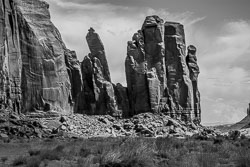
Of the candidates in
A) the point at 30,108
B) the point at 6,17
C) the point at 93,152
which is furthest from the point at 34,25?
the point at 93,152

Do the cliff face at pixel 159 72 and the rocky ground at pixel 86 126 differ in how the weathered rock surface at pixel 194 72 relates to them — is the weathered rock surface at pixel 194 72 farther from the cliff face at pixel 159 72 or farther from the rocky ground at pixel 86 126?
the rocky ground at pixel 86 126

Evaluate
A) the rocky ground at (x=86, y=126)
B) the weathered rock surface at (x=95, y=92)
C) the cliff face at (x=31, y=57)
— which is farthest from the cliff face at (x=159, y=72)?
the cliff face at (x=31, y=57)

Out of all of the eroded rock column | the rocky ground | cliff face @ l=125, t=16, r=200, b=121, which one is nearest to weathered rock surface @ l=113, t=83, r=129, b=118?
cliff face @ l=125, t=16, r=200, b=121

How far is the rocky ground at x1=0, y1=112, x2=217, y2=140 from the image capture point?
131 ft

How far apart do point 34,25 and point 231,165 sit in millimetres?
36942

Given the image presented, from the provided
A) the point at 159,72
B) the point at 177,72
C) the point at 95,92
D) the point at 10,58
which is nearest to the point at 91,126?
the point at 95,92

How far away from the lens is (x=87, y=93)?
63031mm

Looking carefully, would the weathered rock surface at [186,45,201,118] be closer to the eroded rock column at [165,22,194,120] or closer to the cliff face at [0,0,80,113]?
the eroded rock column at [165,22,194,120]

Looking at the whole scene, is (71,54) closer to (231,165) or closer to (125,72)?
(125,72)

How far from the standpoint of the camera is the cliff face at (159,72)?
6425cm

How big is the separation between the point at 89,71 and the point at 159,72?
11357 millimetres

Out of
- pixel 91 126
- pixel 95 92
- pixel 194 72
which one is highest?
pixel 194 72

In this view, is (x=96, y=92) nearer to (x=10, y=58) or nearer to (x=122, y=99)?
(x=122, y=99)

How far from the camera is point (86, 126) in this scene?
2034 inches
